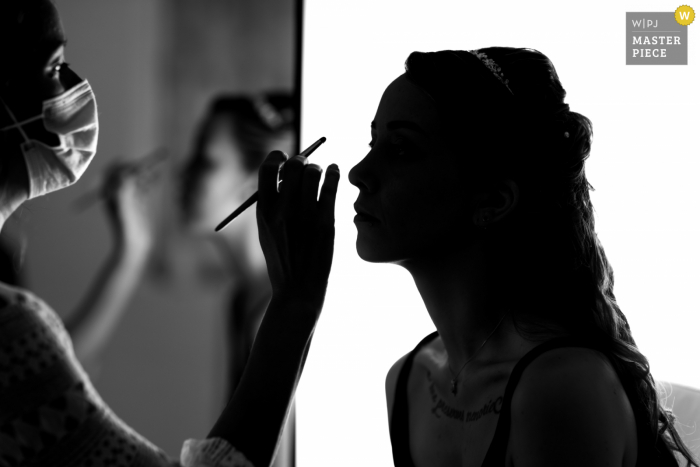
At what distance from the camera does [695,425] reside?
3.47 feet

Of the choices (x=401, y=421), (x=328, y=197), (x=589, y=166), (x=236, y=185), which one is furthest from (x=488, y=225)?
(x=236, y=185)

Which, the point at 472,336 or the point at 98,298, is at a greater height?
the point at 472,336

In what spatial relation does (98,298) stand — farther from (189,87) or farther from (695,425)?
(695,425)

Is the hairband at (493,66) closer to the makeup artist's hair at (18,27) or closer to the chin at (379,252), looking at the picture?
the chin at (379,252)

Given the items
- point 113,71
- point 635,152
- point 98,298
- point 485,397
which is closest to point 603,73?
point 635,152

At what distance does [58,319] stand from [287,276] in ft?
0.83

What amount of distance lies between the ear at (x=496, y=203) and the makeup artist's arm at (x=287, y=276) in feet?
0.83

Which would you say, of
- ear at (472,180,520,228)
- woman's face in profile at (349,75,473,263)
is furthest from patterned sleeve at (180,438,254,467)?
ear at (472,180,520,228)

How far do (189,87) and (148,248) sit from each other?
1.56ft

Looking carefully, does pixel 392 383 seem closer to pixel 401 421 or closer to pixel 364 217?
pixel 401 421

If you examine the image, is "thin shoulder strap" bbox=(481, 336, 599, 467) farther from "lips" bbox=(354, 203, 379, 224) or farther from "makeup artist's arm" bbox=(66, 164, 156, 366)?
"makeup artist's arm" bbox=(66, 164, 156, 366)

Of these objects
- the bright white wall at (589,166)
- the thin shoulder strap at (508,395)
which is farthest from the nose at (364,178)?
the bright white wall at (589,166)

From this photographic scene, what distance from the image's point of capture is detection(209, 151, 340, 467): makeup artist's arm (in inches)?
26.5

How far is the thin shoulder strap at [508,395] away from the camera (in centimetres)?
81
